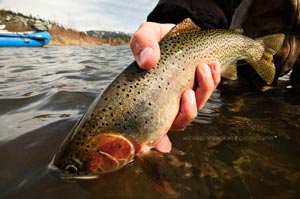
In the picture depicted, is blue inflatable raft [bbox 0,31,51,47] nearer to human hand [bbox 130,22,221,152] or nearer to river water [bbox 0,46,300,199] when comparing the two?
river water [bbox 0,46,300,199]

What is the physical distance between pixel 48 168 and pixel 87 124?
0.52m

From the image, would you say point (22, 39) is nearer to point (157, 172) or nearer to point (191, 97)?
point (191, 97)

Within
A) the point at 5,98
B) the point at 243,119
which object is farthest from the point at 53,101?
the point at 243,119

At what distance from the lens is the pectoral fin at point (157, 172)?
1.74 m

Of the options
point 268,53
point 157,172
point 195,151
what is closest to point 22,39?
point 268,53

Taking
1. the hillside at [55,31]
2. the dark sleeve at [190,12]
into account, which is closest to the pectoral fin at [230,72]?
the dark sleeve at [190,12]

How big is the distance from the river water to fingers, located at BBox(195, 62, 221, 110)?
0.49 meters

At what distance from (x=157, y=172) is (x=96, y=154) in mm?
396

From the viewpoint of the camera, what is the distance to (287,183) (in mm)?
2010

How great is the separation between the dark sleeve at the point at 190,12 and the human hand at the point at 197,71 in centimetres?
172

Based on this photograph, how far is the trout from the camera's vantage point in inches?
72.8

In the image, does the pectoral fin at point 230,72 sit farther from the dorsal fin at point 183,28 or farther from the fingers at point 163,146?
the fingers at point 163,146

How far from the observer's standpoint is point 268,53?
3.10m

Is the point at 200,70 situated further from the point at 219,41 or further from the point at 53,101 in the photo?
the point at 53,101
